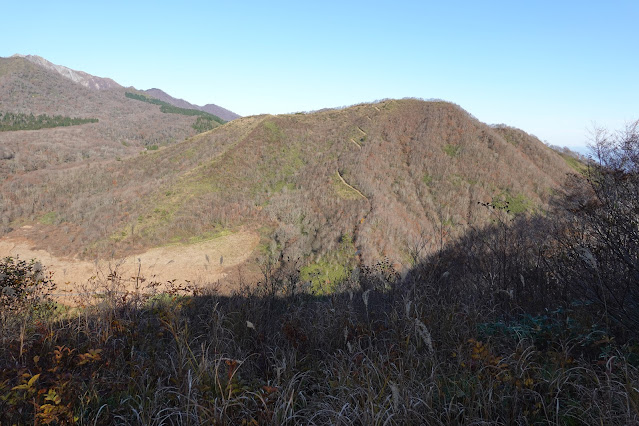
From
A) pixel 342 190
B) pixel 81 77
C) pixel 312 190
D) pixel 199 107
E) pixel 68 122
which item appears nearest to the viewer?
pixel 342 190

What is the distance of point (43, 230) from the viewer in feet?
58.8

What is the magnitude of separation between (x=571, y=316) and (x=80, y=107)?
9596 cm

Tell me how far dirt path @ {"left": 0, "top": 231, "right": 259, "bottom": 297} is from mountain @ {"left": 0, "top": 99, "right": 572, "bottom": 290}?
23.8 inches

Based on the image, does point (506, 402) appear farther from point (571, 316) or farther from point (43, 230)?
point (43, 230)

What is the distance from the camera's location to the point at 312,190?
20.7 meters

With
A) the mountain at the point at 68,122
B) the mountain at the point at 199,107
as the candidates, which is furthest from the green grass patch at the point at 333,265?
the mountain at the point at 199,107

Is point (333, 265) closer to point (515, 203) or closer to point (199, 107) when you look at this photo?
point (515, 203)

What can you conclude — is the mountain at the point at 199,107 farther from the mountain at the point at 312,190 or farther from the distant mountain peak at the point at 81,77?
the mountain at the point at 312,190

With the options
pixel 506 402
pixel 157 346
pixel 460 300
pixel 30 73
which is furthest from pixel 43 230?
pixel 30 73

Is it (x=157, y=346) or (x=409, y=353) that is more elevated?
(x=409, y=353)

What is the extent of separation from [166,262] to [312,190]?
30.8 feet

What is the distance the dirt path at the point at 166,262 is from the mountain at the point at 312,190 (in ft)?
1.98

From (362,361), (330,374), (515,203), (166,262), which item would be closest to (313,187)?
(166,262)

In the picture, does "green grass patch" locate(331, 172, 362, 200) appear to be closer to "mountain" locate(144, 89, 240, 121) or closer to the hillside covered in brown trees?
the hillside covered in brown trees
